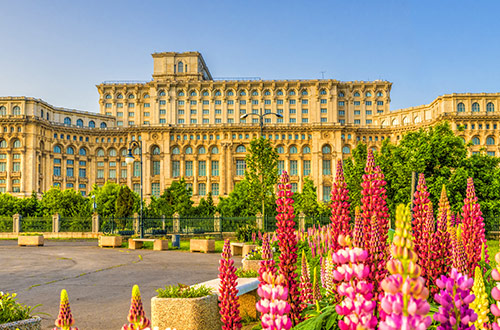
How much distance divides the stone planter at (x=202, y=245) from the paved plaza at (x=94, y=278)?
2.90 m

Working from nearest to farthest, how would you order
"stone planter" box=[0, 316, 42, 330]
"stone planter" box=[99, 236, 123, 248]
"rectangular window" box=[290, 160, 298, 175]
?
1. "stone planter" box=[0, 316, 42, 330]
2. "stone planter" box=[99, 236, 123, 248]
3. "rectangular window" box=[290, 160, 298, 175]

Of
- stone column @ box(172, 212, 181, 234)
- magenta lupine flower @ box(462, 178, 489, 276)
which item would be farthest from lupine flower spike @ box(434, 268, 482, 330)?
stone column @ box(172, 212, 181, 234)

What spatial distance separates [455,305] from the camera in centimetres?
214

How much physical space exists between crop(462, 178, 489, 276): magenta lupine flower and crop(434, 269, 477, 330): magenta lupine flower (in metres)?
2.40

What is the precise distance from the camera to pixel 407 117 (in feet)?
347

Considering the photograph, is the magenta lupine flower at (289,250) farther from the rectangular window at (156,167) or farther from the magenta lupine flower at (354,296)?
the rectangular window at (156,167)

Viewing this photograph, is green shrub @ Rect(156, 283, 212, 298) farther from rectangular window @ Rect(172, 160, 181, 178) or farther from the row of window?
rectangular window @ Rect(172, 160, 181, 178)

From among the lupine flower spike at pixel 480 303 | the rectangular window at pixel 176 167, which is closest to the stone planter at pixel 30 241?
the lupine flower spike at pixel 480 303

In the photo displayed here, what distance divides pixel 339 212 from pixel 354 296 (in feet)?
4.47

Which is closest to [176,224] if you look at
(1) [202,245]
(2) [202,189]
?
(1) [202,245]

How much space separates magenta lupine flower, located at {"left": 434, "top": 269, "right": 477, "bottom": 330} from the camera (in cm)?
209

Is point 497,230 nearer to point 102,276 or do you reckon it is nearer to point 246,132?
point 102,276

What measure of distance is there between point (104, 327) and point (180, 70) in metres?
109

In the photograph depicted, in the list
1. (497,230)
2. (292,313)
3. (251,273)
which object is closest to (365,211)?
(292,313)
